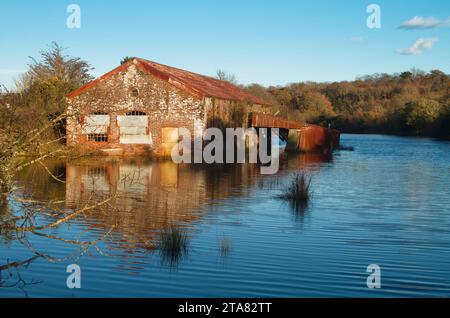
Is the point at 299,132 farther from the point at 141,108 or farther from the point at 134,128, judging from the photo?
the point at 134,128

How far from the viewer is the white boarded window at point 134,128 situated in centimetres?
3281

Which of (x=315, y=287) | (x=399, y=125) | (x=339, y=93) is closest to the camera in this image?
(x=315, y=287)

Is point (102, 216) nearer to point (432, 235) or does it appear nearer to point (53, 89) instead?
point (432, 235)

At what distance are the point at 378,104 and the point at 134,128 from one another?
69985 millimetres

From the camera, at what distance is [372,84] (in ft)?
417

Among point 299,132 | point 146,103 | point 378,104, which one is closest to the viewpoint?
point 146,103

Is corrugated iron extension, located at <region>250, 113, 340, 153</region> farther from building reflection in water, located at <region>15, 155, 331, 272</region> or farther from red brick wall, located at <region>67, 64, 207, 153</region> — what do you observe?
building reflection in water, located at <region>15, 155, 331, 272</region>

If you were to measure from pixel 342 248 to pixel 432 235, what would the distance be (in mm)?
2436

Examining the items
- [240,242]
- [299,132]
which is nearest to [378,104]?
[299,132]

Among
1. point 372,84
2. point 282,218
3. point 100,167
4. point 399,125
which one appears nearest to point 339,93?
point 372,84

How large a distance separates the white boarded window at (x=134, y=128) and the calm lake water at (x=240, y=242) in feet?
41.0

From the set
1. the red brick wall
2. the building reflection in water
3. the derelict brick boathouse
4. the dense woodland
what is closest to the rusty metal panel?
the derelict brick boathouse

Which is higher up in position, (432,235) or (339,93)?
(339,93)

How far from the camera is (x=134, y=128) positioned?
1299 inches
